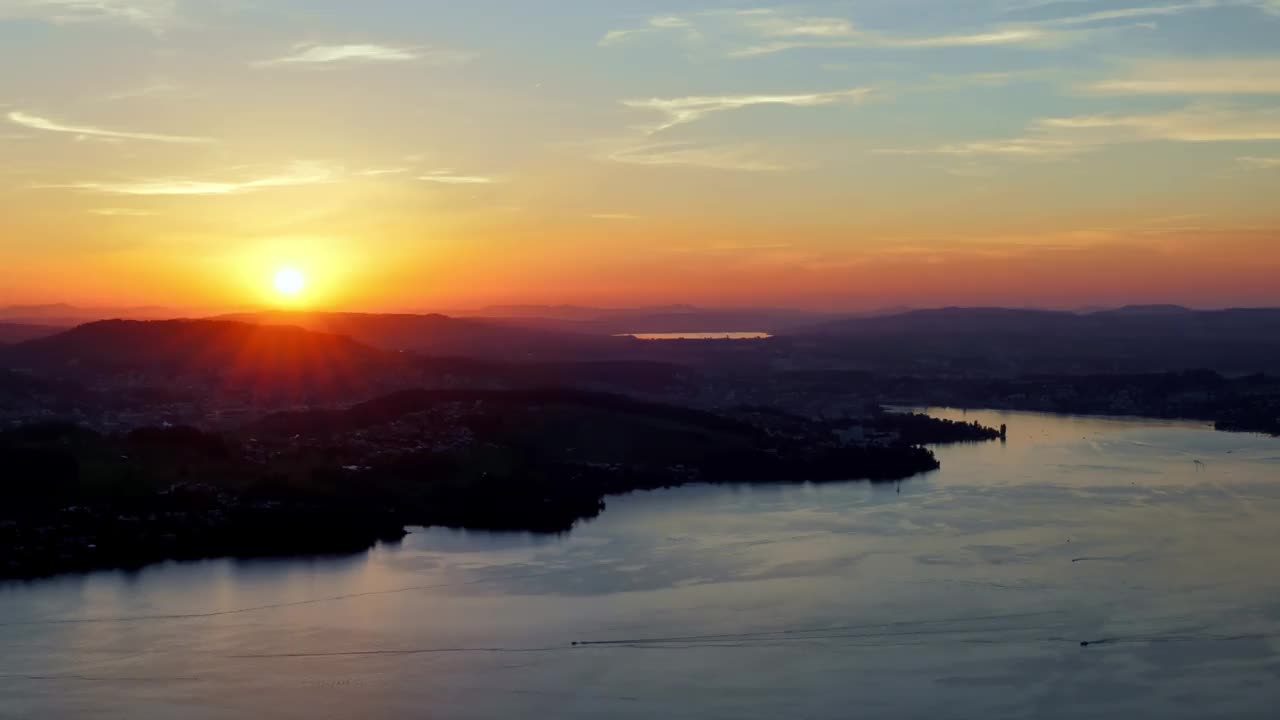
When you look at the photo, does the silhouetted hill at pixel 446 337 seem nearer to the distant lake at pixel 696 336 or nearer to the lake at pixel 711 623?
the distant lake at pixel 696 336

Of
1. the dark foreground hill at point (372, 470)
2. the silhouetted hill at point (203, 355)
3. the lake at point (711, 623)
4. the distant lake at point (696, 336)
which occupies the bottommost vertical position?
the lake at point (711, 623)

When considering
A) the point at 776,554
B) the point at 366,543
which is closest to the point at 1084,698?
the point at 776,554

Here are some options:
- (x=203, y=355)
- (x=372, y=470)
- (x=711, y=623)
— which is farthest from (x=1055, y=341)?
(x=711, y=623)

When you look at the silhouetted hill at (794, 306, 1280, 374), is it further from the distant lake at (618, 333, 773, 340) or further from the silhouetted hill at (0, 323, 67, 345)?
the silhouetted hill at (0, 323, 67, 345)

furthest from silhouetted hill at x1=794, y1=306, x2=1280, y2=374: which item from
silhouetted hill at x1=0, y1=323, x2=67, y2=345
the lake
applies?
the lake

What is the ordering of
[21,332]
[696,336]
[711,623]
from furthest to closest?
[696,336] → [21,332] → [711,623]

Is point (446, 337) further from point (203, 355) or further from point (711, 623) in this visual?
point (711, 623)


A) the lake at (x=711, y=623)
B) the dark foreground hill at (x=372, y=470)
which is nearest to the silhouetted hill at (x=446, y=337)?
the dark foreground hill at (x=372, y=470)
